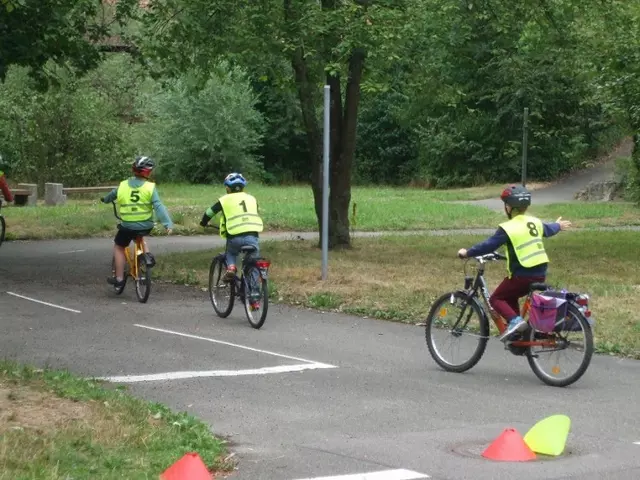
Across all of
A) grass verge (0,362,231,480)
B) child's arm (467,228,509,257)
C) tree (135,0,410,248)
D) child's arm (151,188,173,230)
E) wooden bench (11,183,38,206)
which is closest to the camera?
grass verge (0,362,231,480)

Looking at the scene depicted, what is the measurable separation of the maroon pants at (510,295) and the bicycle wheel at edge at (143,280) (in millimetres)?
6076

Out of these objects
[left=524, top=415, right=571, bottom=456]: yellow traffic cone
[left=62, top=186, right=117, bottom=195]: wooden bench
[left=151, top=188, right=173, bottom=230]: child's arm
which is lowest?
[left=524, top=415, right=571, bottom=456]: yellow traffic cone

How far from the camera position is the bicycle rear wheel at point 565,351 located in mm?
10344

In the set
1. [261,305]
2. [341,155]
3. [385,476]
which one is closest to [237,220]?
[261,305]

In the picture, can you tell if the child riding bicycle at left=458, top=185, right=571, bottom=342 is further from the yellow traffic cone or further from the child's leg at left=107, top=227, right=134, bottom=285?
the child's leg at left=107, top=227, right=134, bottom=285

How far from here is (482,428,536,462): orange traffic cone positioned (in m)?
7.72

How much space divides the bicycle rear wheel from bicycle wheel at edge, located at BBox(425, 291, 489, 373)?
1.54 feet

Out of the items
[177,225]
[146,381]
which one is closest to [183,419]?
[146,381]

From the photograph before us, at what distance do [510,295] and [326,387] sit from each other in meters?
1.91

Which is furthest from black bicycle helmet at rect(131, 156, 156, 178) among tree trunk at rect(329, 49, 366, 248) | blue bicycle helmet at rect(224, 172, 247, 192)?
tree trunk at rect(329, 49, 366, 248)

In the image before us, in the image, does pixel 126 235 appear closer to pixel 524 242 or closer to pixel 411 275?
pixel 411 275

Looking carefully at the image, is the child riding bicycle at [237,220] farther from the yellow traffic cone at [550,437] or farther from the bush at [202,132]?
the bush at [202,132]

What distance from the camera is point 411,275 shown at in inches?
723

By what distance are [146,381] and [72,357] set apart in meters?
1.48
